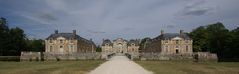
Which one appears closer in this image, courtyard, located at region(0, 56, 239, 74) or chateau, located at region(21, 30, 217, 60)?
courtyard, located at region(0, 56, 239, 74)

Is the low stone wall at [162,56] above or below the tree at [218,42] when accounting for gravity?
below

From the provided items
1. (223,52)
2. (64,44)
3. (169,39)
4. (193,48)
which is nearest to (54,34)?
(64,44)

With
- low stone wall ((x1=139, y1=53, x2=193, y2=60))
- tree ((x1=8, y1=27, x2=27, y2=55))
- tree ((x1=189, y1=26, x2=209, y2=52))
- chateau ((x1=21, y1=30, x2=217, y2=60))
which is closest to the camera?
low stone wall ((x1=139, y1=53, x2=193, y2=60))

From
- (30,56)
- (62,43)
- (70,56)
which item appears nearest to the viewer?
(30,56)

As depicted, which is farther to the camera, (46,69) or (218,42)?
(218,42)

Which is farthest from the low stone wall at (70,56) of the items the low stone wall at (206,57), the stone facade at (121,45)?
the stone facade at (121,45)

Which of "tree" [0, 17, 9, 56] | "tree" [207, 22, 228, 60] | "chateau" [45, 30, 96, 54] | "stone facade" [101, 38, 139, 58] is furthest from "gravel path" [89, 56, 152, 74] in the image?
"stone facade" [101, 38, 139, 58]

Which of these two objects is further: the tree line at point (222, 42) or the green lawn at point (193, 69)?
the tree line at point (222, 42)

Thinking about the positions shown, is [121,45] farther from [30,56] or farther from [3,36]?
[30,56]

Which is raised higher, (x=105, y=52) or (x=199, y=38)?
Answer: (x=199, y=38)

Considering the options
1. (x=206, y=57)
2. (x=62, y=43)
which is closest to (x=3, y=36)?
(x=62, y=43)

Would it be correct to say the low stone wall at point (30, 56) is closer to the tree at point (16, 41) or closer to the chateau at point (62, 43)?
the tree at point (16, 41)

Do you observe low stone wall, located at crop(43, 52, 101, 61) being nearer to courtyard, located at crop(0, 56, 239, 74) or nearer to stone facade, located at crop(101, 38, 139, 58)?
courtyard, located at crop(0, 56, 239, 74)

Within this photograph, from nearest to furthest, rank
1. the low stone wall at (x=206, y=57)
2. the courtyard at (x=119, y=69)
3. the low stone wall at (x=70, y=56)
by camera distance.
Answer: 1. the courtyard at (x=119, y=69)
2. the low stone wall at (x=206, y=57)
3. the low stone wall at (x=70, y=56)
